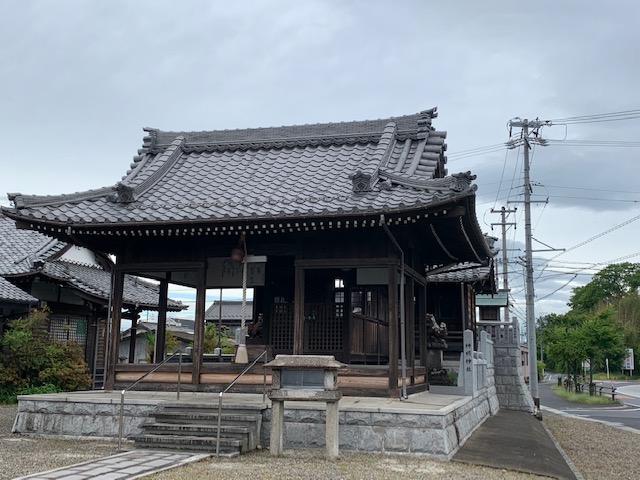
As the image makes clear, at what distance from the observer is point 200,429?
9.85 meters

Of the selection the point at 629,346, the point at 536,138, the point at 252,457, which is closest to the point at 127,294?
the point at 252,457

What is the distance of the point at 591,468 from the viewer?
12.1 metres

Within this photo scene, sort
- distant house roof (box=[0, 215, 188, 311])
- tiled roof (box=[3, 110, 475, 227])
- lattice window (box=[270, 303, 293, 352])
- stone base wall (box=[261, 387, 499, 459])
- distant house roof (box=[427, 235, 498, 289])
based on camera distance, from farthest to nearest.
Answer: distant house roof (box=[427, 235, 498, 289])
distant house roof (box=[0, 215, 188, 311])
lattice window (box=[270, 303, 293, 352])
tiled roof (box=[3, 110, 475, 227])
stone base wall (box=[261, 387, 499, 459])

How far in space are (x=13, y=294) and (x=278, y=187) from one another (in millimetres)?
11530

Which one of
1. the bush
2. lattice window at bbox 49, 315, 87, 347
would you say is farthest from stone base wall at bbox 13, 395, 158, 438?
lattice window at bbox 49, 315, 87, 347

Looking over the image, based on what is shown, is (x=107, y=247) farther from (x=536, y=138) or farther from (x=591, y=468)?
(x=536, y=138)

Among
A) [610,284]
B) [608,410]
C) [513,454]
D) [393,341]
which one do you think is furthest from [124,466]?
[610,284]

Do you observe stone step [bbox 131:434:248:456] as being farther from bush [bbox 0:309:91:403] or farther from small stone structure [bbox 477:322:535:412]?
small stone structure [bbox 477:322:535:412]

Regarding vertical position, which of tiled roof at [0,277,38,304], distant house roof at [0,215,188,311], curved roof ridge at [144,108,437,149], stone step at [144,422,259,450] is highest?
curved roof ridge at [144,108,437,149]

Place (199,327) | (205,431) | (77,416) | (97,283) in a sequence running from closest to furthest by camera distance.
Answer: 1. (205,431)
2. (77,416)
3. (199,327)
4. (97,283)

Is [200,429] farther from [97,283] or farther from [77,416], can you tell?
[97,283]

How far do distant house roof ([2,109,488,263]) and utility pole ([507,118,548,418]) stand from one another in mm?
11226

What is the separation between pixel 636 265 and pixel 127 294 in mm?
70569

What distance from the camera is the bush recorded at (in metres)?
18.9
